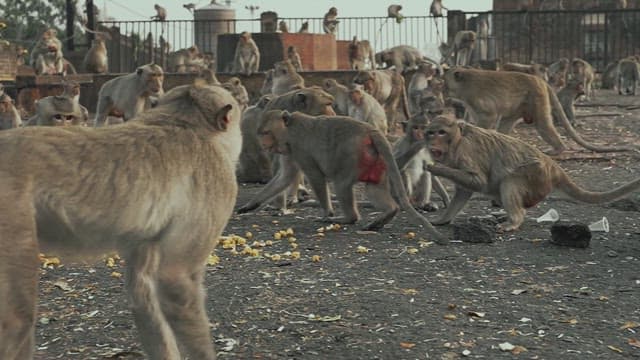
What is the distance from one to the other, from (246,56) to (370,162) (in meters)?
14.7

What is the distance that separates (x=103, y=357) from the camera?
413 cm

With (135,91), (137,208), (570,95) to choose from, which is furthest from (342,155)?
(570,95)

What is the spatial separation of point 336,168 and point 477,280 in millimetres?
1918

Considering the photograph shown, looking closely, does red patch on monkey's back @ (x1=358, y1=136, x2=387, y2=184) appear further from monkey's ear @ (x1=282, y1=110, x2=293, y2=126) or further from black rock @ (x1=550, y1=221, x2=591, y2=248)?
black rock @ (x1=550, y1=221, x2=591, y2=248)

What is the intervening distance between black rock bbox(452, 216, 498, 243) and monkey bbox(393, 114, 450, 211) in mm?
923

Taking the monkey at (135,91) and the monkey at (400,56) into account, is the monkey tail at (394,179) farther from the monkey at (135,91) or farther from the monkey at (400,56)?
the monkey at (400,56)

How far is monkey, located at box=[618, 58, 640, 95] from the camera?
2498cm

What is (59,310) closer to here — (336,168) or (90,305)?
(90,305)

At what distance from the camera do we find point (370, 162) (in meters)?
6.99

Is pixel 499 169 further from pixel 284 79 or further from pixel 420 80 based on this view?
pixel 420 80

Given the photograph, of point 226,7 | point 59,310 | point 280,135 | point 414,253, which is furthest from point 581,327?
point 226,7

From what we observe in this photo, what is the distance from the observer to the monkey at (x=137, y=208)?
2900 millimetres

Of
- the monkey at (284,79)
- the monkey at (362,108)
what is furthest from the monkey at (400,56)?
the monkey at (362,108)

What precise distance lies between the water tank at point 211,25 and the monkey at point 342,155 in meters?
22.3
